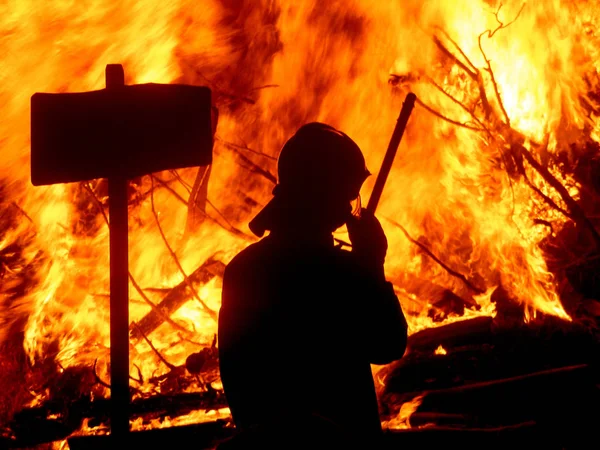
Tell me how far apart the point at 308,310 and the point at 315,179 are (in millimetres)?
433

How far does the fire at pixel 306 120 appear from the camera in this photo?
541 cm

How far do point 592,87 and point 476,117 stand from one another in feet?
3.76

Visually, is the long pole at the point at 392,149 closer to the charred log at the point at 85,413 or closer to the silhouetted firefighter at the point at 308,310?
the silhouetted firefighter at the point at 308,310

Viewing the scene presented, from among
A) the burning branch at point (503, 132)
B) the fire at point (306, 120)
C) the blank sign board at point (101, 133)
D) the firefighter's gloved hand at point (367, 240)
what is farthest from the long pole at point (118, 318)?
the burning branch at point (503, 132)

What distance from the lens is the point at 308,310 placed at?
7.07 ft

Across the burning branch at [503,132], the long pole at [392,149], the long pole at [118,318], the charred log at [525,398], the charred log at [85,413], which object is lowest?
the charred log at [525,398]

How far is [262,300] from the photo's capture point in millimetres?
2141

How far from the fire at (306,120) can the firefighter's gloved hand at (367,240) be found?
3135mm

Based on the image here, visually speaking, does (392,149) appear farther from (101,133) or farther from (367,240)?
(101,133)

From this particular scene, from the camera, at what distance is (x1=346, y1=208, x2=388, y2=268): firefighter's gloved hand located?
92.8 inches

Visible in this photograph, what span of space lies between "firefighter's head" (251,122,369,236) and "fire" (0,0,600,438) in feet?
10.6

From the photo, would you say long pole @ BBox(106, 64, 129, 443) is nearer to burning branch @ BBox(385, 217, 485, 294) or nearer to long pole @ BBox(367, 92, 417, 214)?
long pole @ BBox(367, 92, 417, 214)

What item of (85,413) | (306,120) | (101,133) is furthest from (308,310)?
(306,120)

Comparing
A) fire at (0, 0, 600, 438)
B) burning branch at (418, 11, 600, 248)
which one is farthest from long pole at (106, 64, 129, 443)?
burning branch at (418, 11, 600, 248)
